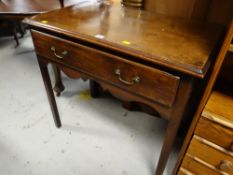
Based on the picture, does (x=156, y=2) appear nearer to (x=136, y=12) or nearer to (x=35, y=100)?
(x=136, y=12)

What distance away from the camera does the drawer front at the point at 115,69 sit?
680 mm

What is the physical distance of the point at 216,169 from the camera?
0.79 meters

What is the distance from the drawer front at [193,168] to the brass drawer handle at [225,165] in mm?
59

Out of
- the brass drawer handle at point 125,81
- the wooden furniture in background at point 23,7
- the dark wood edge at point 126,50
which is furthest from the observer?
the wooden furniture in background at point 23,7

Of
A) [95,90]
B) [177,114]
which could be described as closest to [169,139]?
[177,114]

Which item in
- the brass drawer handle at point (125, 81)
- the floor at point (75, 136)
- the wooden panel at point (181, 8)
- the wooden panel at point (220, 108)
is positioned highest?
the wooden panel at point (181, 8)

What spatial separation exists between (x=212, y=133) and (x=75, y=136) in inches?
35.8

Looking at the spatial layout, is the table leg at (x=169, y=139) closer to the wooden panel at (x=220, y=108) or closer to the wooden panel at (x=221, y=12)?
the wooden panel at (x=220, y=108)

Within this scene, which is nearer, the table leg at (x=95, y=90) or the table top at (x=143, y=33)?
the table top at (x=143, y=33)

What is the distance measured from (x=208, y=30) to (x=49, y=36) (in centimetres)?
74

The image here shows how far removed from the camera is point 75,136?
1327 millimetres

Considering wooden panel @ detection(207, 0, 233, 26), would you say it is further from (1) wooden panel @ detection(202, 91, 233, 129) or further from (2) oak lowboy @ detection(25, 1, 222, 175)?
(1) wooden panel @ detection(202, 91, 233, 129)

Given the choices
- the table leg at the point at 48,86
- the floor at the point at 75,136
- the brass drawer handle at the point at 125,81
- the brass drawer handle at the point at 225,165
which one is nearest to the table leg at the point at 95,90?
the floor at the point at 75,136

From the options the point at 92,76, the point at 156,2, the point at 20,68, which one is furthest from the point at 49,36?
the point at 20,68
